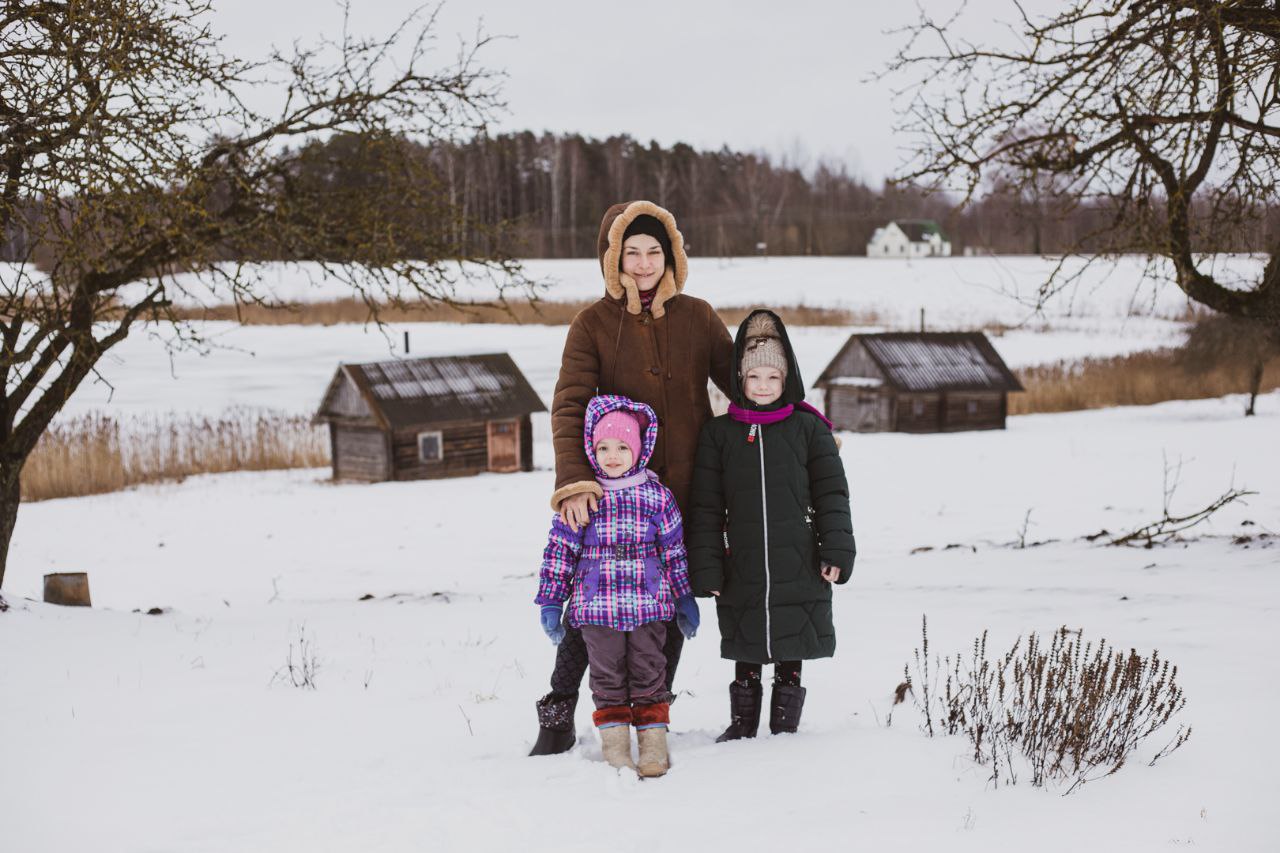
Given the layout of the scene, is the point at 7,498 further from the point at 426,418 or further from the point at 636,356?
the point at 426,418

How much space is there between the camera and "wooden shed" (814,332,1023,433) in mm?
20609

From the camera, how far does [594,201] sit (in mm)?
58438

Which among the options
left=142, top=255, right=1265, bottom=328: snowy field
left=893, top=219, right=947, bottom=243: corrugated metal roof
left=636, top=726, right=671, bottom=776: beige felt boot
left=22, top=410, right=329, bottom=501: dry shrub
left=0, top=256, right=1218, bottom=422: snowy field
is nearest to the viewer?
left=636, top=726, right=671, bottom=776: beige felt boot

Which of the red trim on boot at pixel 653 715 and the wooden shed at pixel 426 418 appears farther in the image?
the wooden shed at pixel 426 418

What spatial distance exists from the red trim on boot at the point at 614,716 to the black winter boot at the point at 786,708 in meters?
0.59

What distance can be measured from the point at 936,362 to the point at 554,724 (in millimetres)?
18583

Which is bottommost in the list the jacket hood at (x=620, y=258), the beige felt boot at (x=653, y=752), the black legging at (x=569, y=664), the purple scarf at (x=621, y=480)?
the beige felt boot at (x=653, y=752)

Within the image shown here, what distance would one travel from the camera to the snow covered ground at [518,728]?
10.0ft

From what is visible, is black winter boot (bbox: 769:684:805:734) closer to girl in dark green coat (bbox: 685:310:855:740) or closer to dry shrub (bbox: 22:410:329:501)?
girl in dark green coat (bbox: 685:310:855:740)

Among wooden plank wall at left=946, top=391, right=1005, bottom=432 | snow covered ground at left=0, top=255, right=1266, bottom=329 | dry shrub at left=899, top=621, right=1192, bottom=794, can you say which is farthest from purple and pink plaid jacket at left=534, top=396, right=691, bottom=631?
snow covered ground at left=0, top=255, right=1266, bottom=329

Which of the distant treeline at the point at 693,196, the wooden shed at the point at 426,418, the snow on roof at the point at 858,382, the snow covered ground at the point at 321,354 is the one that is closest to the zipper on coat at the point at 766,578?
the wooden shed at the point at 426,418

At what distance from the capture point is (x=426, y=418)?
16.8m

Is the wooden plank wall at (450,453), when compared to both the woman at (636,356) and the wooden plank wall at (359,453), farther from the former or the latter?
→ the woman at (636,356)

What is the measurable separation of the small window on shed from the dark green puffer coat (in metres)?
14.0
